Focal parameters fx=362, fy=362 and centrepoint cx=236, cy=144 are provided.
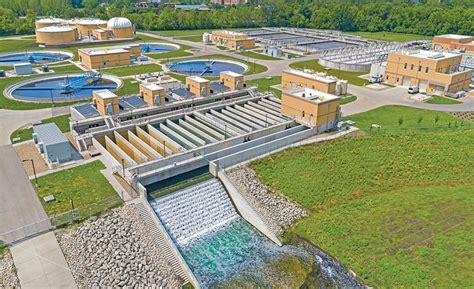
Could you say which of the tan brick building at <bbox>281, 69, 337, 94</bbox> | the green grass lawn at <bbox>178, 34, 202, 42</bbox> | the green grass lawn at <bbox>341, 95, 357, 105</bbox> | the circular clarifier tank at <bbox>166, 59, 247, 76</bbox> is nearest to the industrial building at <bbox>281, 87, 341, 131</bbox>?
the tan brick building at <bbox>281, 69, 337, 94</bbox>

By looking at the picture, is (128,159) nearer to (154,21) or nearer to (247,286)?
(247,286)

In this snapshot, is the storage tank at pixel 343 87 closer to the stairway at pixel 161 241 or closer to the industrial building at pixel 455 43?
the stairway at pixel 161 241

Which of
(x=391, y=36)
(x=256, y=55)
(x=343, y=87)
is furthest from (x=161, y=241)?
(x=391, y=36)

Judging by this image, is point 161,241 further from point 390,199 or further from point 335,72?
point 335,72

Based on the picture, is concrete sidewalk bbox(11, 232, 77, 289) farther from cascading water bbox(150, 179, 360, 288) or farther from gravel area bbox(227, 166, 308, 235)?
gravel area bbox(227, 166, 308, 235)

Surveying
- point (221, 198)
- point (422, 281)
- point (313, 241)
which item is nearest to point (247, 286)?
point (313, 241)
